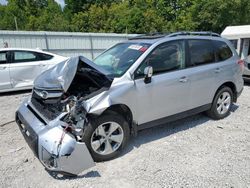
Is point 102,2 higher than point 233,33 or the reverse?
higher

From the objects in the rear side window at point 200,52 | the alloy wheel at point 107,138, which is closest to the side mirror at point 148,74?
the alloy wheel at point 107,138

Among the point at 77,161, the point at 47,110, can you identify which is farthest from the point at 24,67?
the point at 77,161

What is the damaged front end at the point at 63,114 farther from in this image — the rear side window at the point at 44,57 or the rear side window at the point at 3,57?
the rear side window at the point at 44,57

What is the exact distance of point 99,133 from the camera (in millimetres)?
3455

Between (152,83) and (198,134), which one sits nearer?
(152,83)

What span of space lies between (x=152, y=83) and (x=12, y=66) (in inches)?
199

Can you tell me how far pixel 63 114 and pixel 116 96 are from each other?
789mm

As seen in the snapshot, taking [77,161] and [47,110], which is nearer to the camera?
[77,161]

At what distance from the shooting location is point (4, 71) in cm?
712

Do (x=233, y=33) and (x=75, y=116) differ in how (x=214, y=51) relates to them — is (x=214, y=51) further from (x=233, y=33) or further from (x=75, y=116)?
(x=233, y=33)

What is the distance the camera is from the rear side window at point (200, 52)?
4512 millimetres

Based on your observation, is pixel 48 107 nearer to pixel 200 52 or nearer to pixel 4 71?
pixel 200 52

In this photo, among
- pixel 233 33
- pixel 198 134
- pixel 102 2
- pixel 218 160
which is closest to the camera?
pixel 218 160

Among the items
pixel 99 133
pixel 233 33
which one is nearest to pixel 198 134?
pixel 99 133
